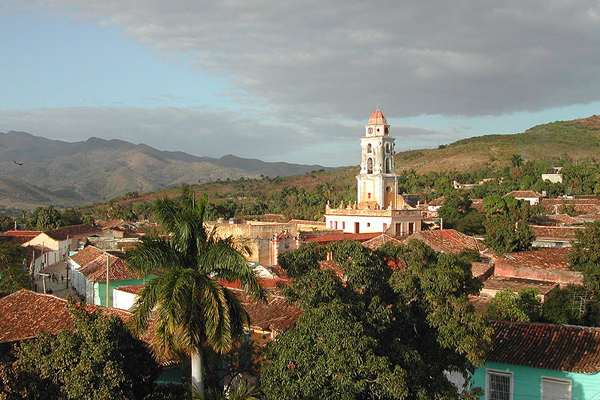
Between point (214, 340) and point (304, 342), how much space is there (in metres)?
1.36

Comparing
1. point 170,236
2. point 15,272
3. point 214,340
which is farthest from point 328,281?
point 15,272

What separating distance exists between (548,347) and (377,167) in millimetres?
29730

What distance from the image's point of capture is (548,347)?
1316cm

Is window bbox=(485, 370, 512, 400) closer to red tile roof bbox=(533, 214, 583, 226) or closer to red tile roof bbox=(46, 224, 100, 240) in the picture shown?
red tile roof bbox=(533, 214, 583, 226)

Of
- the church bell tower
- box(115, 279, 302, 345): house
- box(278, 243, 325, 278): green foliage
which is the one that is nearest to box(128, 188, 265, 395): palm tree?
box(278, 243, 325, 278): green foliage

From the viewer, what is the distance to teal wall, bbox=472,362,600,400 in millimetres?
12180

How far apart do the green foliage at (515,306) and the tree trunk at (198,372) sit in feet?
28.9

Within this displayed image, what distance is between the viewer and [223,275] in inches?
396

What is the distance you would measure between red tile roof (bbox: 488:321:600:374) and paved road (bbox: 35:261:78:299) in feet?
60.4

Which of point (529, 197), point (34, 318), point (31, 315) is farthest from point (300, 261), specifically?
point (529, 197)

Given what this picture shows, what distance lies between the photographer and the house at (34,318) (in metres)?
13.6

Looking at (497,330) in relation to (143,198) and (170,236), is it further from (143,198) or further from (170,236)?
(143,198)

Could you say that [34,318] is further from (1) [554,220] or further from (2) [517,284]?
(1) [554,220]

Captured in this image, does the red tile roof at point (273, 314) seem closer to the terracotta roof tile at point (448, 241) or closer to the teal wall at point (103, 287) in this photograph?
the teal wall at point (103, 287)
